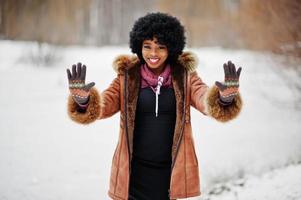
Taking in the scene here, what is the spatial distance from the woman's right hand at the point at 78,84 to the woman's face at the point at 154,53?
402mm

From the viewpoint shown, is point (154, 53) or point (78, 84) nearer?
point (78, 84)

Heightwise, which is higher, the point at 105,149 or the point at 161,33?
the point at 161,33

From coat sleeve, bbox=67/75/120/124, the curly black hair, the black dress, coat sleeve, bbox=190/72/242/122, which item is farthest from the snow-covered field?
coat sleeve, bbox=67/75/120/124

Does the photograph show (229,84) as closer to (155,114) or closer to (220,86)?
(220,86)

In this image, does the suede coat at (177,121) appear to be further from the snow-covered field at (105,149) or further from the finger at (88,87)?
the snow-covered field at (105,149)

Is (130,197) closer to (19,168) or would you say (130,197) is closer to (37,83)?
(19,168)

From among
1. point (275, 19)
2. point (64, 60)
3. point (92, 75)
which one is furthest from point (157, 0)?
point (275, 19)

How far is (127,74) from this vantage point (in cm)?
214

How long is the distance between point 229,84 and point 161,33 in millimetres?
527

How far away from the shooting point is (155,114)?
212 cm

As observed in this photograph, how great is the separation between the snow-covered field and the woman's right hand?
240 centimetres

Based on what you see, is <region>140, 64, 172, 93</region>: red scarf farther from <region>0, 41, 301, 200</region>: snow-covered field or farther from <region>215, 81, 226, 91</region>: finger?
<region>0, 41, 301, 200</region>: snow-covered field

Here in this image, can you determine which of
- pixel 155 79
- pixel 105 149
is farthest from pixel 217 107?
pixel 105 149

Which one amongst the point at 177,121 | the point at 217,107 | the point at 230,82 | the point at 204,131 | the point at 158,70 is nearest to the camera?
the point at 230,82
